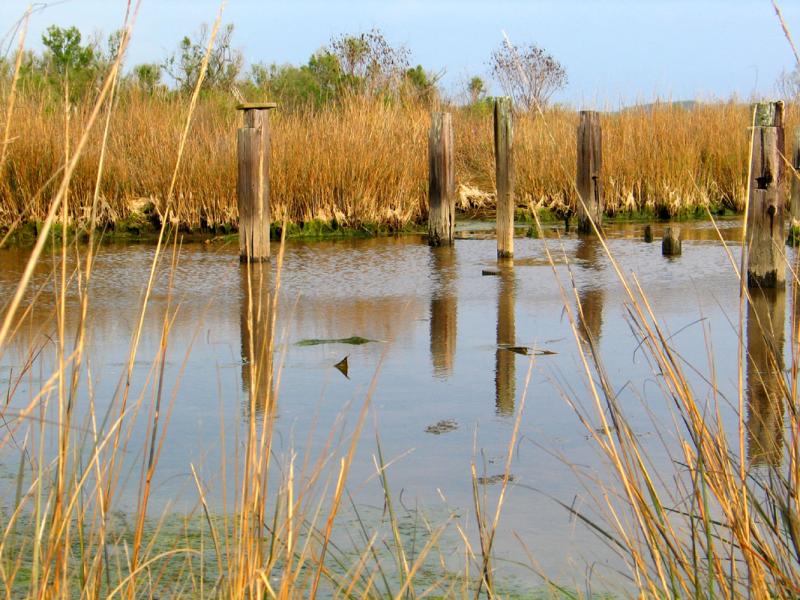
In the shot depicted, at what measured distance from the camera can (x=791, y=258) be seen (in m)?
9.88

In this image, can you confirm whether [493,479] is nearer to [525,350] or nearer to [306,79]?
[525,350]

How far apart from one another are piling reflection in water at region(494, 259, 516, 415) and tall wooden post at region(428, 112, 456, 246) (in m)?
1.55

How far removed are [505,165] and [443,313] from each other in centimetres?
314

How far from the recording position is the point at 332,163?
1240 centimetres

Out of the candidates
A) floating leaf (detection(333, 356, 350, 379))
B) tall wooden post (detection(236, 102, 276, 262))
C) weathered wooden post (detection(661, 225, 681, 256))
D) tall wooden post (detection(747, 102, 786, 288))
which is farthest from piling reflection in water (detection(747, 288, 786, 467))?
tall wooden post (detection(236, 102, 276, 262))

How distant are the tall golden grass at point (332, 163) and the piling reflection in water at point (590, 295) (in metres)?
0.92

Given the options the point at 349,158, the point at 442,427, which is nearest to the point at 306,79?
the point at 349,158

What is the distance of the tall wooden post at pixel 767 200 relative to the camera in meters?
7.22

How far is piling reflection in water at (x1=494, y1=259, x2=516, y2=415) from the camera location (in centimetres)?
489

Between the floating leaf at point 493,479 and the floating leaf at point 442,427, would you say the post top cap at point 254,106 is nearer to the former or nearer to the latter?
the floating leaf at point 442,427

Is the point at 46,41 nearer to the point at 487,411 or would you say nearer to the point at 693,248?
the point at 693,248

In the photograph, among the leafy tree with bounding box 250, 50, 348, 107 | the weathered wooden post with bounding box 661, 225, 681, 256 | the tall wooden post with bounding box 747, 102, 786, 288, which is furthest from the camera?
the leafy tree with bounding box 250, 50, 348, 107

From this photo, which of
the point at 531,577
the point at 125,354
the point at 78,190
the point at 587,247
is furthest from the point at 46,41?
the point at 531,577

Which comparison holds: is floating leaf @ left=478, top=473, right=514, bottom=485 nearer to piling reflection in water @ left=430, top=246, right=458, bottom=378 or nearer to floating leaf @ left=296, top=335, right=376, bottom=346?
piling reflection in water @ left=430, top=246, right=458, bottom=378
